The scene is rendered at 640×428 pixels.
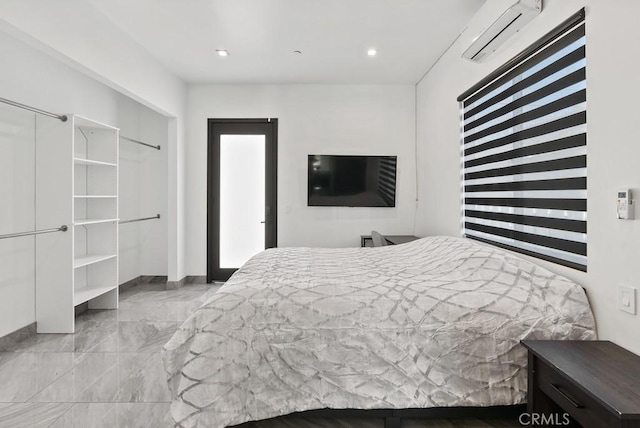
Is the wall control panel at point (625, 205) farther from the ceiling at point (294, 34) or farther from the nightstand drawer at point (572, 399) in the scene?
the ceiling at point (294, 34)

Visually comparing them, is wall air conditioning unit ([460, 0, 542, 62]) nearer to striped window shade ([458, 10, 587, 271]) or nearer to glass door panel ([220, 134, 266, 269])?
striped window shade ([458, 10, 587, 271])

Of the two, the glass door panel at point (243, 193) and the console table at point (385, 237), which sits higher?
the glass door panel at point (243, 193)

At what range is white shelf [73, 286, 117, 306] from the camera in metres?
3.05

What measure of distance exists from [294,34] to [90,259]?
3.04 m

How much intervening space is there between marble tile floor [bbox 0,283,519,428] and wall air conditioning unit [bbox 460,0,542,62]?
2366mm

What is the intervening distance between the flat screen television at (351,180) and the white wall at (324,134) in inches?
5.0

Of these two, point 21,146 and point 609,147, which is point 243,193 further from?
point 609,147

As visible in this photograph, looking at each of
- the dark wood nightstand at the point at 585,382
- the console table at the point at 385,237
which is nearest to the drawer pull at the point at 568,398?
the dark wood nightstand at the point at 585,382

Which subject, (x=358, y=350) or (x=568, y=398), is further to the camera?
(x=358, y=350)

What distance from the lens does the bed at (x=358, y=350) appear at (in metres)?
1.50

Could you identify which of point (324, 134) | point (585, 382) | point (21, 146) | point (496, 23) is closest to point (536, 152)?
point (496, 23)

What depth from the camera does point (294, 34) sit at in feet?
10.2

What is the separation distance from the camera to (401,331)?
1.58 m

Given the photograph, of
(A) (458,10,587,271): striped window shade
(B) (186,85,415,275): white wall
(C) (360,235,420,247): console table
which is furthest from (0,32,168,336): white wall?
(A) (458,10,587,271): striped window shade
